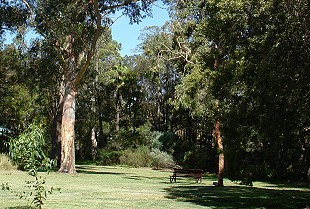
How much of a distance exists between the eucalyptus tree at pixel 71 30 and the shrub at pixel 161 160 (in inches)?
631

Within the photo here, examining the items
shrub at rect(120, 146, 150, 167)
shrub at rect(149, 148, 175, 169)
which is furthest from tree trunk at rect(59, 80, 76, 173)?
shrub at rect(120, 146, 150, 167)

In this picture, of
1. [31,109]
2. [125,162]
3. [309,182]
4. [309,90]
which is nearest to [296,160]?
[309,90]

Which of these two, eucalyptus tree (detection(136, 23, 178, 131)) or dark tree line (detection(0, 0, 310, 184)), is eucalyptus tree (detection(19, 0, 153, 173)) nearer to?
dark tree line (detection(0, 0, 310, 184))

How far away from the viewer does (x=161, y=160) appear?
140 ft

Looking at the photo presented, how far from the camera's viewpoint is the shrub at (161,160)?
140 ft

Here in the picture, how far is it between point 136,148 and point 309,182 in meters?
21.9

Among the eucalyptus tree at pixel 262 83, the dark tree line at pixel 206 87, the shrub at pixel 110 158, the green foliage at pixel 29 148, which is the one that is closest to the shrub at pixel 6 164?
the dark tree line at pixel 206 87

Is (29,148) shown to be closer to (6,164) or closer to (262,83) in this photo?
(262,83)

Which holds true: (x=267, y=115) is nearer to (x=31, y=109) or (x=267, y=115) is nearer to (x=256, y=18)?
(x=256, y=18)

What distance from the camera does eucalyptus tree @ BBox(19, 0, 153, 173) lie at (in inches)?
993

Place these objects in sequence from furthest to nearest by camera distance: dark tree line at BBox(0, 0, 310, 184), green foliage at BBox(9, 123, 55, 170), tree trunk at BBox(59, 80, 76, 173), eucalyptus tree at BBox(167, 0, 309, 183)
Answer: tree trunk at BBox(59, 80, 76, 173)
dark tree line at BBox(0, 0, 310, 184)
eucalyptus tree at BBox(167, 0, 309, 183)
green foliage at BBox(9, 123, 55, 170)

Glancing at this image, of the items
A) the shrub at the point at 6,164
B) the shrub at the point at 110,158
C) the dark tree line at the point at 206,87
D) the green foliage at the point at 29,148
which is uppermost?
the dark tree line at the point at 206,87

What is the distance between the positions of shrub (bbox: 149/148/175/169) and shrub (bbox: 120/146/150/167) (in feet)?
2.33

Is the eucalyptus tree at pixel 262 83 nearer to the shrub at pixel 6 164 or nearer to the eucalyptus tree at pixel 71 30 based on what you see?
the eucalyptus tree at pixel 71 30
